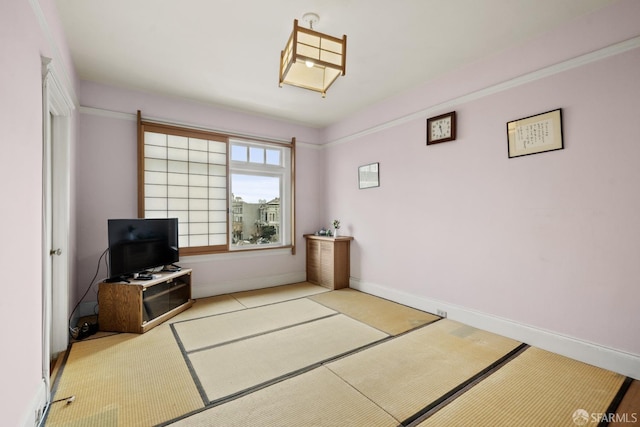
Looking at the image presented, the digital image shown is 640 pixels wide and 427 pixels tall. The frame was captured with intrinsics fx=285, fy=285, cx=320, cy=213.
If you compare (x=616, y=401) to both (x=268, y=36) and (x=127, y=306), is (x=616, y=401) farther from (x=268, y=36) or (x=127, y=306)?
(x=127, y=306)

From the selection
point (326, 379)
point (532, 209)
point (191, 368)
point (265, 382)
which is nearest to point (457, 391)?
point (326, 379)

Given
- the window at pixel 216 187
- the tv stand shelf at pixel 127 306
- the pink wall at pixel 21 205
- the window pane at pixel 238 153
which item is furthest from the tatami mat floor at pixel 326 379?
the window pane at pixel 238 153

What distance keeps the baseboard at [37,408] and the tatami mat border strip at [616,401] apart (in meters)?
3.27

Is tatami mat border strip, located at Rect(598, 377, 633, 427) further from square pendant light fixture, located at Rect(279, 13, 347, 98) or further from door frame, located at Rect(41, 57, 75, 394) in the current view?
door frame, located at Rect(41, 57, 75, 394)

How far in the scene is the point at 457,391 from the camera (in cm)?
201

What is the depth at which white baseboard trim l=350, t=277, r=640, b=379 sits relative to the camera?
2209mm

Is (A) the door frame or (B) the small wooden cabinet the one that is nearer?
(A) the door frame

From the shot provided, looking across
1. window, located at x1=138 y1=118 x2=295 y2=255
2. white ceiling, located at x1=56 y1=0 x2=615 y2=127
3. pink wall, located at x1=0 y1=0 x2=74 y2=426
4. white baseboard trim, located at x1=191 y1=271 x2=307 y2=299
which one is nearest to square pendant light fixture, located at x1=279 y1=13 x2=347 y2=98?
white ceiling, located at x1=56 y1=0 x2=615 y2=127

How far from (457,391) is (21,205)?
2.95 metres

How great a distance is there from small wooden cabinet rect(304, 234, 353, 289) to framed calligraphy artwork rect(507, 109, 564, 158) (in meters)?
2.67

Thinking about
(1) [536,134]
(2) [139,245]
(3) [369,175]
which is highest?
(1) [536,134]

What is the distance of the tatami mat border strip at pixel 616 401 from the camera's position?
1.71 metres

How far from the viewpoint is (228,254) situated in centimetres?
451

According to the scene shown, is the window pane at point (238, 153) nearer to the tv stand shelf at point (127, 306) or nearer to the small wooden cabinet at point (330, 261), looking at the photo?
the small wooden cabinet at point (330, 261)
